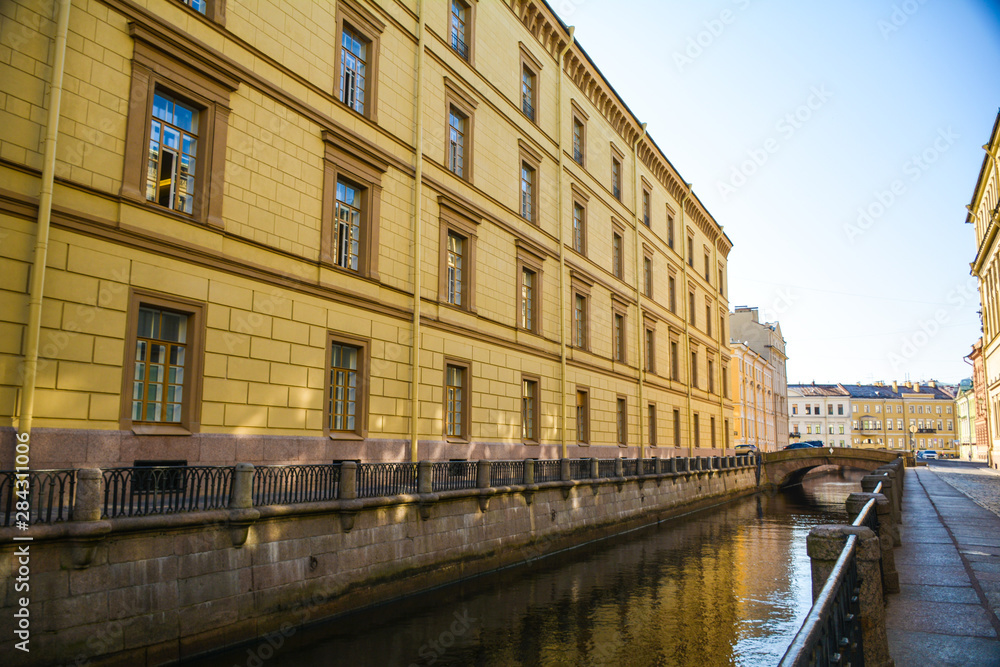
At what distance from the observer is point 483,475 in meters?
16.0

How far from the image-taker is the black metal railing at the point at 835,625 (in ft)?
11.5

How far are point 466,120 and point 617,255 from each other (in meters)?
12.8

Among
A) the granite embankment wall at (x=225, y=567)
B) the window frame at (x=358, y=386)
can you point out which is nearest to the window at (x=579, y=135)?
the window frame at (x=358, y=386)

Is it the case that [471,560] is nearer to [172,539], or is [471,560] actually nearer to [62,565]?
[172,539]

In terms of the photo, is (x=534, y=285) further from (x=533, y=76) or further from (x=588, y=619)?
(x=588, y=619)

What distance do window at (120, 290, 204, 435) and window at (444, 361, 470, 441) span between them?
7.68 meters

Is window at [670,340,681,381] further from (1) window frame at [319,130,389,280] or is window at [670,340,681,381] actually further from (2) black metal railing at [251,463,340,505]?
A: (2) black metal railing at [251,463,340,505]

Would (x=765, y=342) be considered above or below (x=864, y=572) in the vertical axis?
above

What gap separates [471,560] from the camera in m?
15.5

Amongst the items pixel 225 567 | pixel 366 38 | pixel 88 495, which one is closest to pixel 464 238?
pixel 366 38

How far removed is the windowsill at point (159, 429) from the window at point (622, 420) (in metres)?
21.0

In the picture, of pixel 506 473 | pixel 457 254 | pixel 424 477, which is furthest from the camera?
pixel 457 254

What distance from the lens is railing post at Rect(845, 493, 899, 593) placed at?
8383 millimetres

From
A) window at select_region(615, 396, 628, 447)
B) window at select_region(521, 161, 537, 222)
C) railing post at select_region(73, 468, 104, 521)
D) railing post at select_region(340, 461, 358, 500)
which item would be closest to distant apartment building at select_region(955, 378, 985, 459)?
window at select_region(615, 396, 628, 447)
